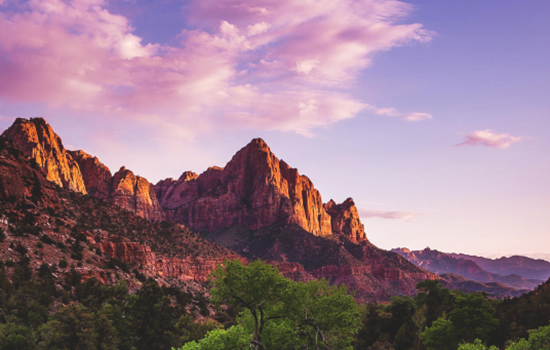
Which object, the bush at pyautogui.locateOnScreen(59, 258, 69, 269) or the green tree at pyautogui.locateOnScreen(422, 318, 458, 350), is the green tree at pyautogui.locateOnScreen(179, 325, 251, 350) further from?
the bush at pyautogui.locateOnScreen(59, 258, 69, 269)

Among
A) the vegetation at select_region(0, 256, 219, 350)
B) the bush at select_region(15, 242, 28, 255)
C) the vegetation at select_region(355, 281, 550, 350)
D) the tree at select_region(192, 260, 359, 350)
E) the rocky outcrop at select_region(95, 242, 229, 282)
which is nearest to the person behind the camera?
the tree at select_region(192, 260, 359, 350)

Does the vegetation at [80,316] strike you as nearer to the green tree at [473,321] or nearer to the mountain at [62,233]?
the mountain at [62,233]

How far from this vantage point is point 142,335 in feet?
153

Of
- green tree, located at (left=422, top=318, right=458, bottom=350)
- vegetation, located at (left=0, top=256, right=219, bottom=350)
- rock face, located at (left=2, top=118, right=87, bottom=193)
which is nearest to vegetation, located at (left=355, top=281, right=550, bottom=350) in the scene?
green tree, located at (left=422, top=318, right=458, bottom=350)

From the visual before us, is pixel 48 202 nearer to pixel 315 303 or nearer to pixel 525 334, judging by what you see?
pixel 315 303

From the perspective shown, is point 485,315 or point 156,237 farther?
point 156,237

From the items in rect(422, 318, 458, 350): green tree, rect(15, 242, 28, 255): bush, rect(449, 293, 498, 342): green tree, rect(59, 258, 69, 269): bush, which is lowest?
rect(422, 318, 458, 350): green tree

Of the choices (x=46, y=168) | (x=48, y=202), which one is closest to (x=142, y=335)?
(x=48, y=202)

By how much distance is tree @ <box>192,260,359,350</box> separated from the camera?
99.9 ft

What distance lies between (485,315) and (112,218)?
92.1m

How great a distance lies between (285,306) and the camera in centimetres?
3212

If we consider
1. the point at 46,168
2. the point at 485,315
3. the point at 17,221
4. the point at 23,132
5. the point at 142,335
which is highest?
the point at 23,132

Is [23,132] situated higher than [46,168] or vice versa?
[23,132]

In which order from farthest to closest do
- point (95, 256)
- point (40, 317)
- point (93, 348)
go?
1. point (95, 256)
2. point (40, 317)
3. point (93, 348)
